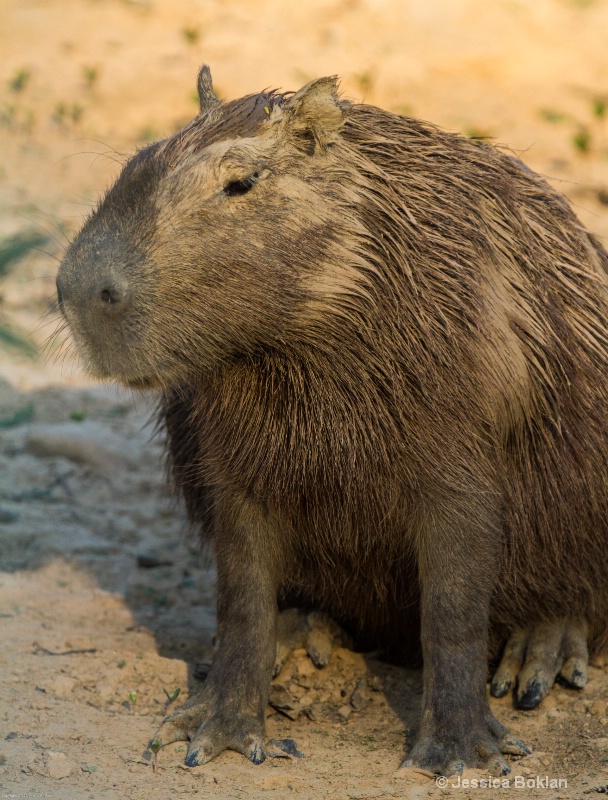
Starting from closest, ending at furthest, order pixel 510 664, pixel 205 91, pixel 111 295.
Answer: pixel 111 295, pixel 205 91, pixel 510 664

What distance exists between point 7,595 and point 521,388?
96.5 inches

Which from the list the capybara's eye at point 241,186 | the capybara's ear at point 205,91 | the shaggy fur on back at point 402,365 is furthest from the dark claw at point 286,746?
the capybara's ear at point 205,91

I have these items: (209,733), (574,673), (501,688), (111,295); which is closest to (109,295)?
(111,295)

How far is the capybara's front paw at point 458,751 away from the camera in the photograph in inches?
145

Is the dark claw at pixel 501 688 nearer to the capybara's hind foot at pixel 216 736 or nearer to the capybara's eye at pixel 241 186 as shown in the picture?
the capybara's hind foot at pixel 216 736

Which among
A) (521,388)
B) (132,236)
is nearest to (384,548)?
(521,388)

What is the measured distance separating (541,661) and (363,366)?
4.73 feet

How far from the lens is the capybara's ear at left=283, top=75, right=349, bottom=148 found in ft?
12.0

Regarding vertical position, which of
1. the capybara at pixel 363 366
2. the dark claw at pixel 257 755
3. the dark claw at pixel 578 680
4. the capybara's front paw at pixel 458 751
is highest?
the capybara at pixel 363 366

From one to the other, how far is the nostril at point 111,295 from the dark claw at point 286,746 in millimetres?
1637

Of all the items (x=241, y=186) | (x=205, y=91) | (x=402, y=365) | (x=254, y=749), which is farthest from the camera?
(x=205, y=91)

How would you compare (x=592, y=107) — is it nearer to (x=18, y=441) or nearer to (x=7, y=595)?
(x=18, y=441)

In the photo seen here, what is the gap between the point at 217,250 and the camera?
3559 mm

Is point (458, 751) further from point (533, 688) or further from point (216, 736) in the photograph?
point (216, 736)
